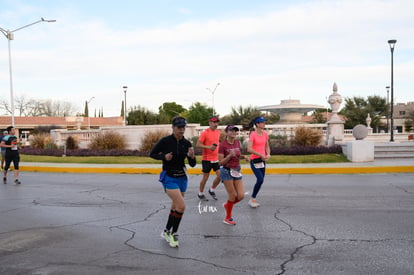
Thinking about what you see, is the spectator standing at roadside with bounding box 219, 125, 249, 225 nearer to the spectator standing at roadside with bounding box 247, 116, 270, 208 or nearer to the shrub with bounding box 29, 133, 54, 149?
the spectator standing at roadside with bounding box 247, 116, 270, 208

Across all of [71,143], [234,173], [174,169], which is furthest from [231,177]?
[71,143]

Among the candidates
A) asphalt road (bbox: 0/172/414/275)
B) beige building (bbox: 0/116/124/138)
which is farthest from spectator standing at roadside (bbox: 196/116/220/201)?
beige building (bbox: 0/116/124/138)

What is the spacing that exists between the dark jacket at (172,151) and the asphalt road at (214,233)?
1085 millimetres

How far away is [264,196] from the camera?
9703mm

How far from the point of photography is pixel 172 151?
18.6ft

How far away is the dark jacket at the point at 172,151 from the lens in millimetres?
5637

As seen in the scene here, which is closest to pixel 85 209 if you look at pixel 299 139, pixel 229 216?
pixel 229 216

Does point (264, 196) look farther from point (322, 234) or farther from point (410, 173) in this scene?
point (410, 173)

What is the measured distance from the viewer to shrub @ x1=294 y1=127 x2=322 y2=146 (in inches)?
820

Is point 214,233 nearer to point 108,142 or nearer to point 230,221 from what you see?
point 230,221

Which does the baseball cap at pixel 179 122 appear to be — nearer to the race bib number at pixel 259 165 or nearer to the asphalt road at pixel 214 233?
the asphalt road at pixel 214 233

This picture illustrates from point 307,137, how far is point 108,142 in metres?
11.7

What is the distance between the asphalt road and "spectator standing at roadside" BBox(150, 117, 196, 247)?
0.34m

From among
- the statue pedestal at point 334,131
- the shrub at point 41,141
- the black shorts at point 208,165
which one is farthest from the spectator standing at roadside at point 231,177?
the shrub at point 41,141
